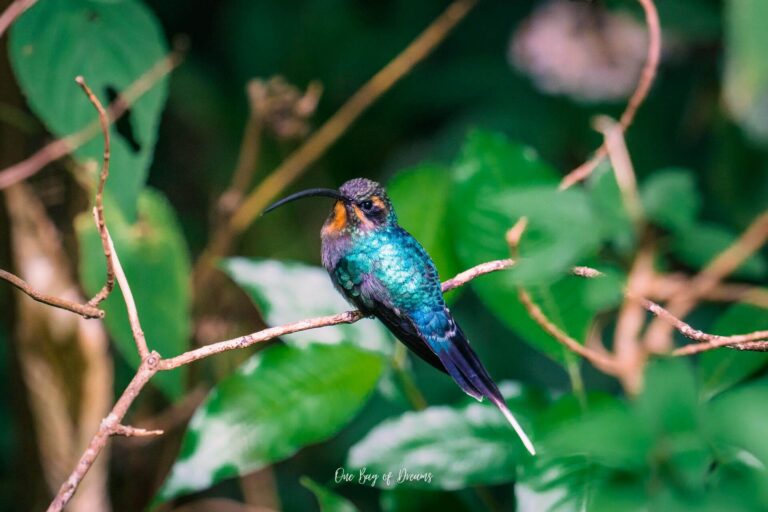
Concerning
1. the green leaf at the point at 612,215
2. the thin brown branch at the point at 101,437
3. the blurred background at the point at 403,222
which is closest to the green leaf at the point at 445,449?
the blurred background at the point at 403,222

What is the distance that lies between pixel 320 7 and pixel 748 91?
2.81 meters

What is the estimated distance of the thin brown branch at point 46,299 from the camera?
44.6 inches

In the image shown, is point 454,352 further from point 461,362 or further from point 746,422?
point 746,422

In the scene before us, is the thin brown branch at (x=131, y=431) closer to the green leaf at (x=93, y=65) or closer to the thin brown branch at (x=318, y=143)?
the green leaf at (x=93, y=65)

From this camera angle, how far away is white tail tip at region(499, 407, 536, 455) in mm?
1345

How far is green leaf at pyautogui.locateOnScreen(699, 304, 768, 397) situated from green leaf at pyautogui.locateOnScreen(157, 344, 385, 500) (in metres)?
0.56

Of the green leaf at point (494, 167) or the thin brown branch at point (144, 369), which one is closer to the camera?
the thin brown branch at point (144, 369)

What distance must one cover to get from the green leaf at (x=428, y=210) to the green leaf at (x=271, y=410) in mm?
253

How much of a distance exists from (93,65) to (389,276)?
710 millimetres

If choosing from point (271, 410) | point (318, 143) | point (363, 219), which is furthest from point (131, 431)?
point (318, 143)

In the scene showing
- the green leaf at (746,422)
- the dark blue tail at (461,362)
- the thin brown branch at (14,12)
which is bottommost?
the green leaf at (746,422)

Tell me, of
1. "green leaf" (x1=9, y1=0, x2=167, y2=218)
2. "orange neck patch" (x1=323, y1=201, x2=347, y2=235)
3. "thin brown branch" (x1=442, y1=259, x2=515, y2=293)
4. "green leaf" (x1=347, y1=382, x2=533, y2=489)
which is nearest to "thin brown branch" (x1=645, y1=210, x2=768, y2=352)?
"thin brown branch" (x1=442, y1=259, x2=515, y2=293)

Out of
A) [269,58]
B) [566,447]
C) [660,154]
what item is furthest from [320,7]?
[566,447]

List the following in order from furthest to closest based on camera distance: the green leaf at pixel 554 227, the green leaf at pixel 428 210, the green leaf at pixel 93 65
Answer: the green leaf at pixel 428 210 < the green leaf at pixel 93 65 < the green leaf at pixel 554 227
